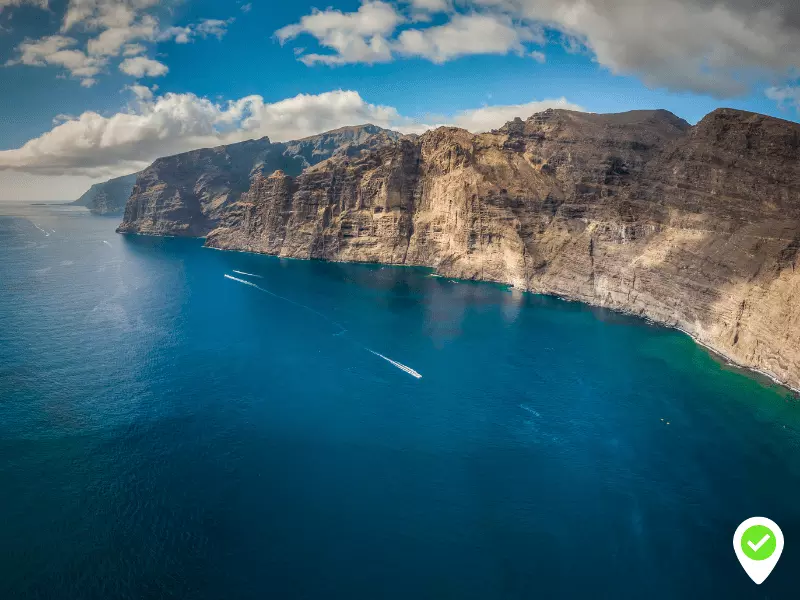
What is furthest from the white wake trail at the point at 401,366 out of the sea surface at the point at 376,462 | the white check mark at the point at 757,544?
the white check mark at the point at 757,544

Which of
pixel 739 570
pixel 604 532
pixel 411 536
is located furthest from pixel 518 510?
pixel 739 570

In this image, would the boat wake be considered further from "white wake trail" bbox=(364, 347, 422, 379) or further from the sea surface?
the sea surface

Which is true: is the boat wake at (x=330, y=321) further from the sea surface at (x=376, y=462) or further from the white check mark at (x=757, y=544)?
the white check mark at (x=757, y=544)

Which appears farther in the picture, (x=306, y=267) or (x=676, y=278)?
(x=306, y=267)

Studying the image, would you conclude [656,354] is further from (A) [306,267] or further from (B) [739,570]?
(A) [306,267]

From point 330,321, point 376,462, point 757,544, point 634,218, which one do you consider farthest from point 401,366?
point 634,218

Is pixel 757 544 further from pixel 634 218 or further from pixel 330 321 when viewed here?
pixel 634 218

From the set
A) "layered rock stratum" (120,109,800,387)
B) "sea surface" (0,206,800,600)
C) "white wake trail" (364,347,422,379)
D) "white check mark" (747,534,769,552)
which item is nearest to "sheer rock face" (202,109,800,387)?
"layered rock stratum" (120,109,800,387)
